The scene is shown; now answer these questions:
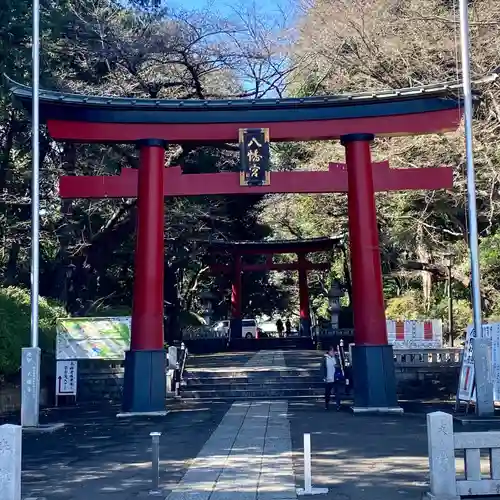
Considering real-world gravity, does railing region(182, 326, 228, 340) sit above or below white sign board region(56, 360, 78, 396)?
above

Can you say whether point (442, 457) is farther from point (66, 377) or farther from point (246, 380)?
point (66, 377)

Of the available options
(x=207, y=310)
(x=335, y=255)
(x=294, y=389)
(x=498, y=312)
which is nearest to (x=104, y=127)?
(x=294, y=389)

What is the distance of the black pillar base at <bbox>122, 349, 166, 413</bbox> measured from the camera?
16.3m

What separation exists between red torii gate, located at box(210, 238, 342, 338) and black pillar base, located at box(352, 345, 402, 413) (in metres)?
20.6

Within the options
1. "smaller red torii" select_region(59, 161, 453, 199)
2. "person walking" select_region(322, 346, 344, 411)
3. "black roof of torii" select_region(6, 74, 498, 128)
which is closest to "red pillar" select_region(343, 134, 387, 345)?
"smaller red torii" select_region(59, 161, 453, 199)

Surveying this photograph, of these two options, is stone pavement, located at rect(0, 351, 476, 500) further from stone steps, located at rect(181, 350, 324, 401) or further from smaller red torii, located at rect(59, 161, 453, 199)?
smaller red torii, located at rect(59, 161, 453, 199)

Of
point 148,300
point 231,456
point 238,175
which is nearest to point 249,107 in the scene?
point 238,175

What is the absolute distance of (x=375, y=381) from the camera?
641 inches

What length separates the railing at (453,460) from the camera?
787cm

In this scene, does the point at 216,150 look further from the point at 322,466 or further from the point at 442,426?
the point at 442,426

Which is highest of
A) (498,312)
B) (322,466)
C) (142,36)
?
(142,36)

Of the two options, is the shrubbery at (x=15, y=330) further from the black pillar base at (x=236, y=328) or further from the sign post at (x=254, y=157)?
the black pillar base at (x=236, y=328)

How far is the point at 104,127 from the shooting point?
17.3 meters

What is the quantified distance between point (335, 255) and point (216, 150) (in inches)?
629
